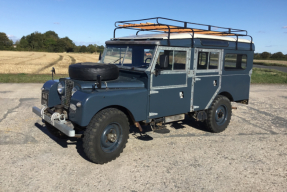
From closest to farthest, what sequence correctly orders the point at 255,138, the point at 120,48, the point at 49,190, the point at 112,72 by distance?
the point at 49,190 < the point at 112,72 < the point at 120,48 < the point at 255,138

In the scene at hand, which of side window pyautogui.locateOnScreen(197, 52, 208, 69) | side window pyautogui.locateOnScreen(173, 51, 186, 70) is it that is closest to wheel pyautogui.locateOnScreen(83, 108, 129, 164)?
side window pyautogui.locateOnScreen(173, 51, 186, 70)

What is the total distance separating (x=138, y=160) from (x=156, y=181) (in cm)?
86

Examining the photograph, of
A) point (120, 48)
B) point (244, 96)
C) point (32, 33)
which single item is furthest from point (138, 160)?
point (32, 33)

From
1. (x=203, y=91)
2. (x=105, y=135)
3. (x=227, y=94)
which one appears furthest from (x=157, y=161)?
(x=227, y=94)

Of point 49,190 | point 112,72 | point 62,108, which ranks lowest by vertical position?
point 49,190

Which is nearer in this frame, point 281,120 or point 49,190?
point 49,190

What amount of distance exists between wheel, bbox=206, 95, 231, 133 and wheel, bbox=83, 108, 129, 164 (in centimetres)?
277

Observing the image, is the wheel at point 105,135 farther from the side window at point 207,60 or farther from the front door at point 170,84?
the side window at point 207,60

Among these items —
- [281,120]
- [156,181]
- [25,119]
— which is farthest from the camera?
[281,120]

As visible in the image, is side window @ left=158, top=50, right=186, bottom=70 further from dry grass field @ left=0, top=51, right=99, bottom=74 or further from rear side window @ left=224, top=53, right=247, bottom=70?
dry grass field @ left=0, top=51, right=99, bottom=74

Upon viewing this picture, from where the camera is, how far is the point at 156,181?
4.20 meters

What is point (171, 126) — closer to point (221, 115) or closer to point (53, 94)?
point (221, 115)

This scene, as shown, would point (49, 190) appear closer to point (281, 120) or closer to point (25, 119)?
point (25, 119)

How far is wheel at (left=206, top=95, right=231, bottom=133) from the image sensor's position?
262 inches
